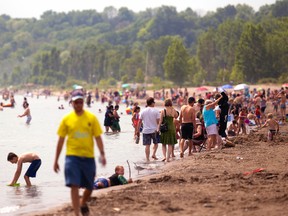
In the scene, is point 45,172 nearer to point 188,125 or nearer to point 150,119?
point 150,119

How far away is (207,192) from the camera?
10547mm

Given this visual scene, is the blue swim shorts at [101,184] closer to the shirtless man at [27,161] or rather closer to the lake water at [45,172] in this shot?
the lake water at [45,172]

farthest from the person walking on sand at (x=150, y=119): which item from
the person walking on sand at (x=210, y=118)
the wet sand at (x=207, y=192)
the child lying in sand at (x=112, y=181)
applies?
the child lying in sand at (x=112, y=181)

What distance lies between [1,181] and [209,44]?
10027 cm

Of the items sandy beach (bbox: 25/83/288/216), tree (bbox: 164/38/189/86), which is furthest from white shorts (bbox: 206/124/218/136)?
tree (bbox: 164/38/189/86)

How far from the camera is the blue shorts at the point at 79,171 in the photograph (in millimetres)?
8633

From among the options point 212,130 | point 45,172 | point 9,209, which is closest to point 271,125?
point 212,130

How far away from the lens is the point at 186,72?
10306cm

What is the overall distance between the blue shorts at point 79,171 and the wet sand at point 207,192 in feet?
2.11

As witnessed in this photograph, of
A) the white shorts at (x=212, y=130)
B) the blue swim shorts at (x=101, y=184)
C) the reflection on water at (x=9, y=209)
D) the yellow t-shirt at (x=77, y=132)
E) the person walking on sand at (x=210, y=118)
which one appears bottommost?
the reflection on water at (x=9, y=209)

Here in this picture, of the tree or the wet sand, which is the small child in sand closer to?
the wet sand

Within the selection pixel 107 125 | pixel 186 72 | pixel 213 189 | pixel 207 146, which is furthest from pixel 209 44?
pixel 213 189

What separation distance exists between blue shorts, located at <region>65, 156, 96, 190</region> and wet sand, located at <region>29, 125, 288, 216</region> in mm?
643

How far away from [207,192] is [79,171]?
2.58 meters
